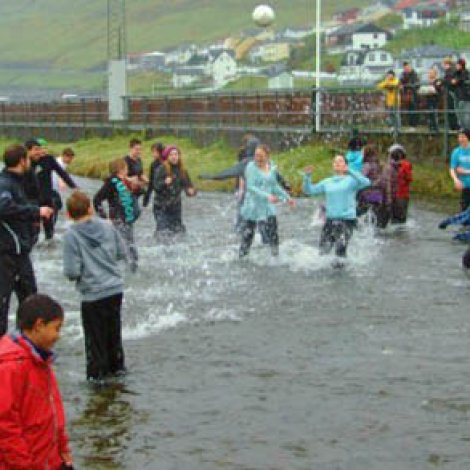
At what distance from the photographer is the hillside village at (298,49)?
365 ft

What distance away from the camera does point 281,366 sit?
10.6 m

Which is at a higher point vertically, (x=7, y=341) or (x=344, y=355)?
(x=7, y=341)

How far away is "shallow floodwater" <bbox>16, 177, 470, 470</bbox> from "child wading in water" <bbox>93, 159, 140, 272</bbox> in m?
0.84

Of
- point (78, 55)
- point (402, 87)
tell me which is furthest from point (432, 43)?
point (78, 55)

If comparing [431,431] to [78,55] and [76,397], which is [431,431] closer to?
[76,397]

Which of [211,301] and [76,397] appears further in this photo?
[211,301]

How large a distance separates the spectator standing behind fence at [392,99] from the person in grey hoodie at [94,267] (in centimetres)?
1857

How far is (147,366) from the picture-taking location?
10734 millimetres

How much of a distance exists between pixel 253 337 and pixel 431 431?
345 cm

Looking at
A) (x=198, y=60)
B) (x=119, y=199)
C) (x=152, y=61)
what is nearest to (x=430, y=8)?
(x=198, y=60)

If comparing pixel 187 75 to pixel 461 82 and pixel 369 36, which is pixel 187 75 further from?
pixel 461 82

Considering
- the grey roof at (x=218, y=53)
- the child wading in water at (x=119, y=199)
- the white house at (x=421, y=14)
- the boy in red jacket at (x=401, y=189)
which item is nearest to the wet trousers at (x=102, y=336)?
the child wading in water at (x=119, y=199)

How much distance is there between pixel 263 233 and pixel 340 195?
157 cm

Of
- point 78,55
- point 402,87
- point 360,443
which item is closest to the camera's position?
point 360,443
